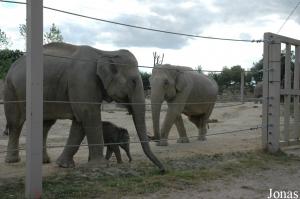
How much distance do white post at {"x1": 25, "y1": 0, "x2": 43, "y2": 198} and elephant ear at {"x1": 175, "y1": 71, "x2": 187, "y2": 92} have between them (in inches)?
285

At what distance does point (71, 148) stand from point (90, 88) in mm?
1040

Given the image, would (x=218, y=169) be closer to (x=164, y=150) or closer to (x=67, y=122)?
(x=164, y=150)

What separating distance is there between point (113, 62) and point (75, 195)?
268 centimetres

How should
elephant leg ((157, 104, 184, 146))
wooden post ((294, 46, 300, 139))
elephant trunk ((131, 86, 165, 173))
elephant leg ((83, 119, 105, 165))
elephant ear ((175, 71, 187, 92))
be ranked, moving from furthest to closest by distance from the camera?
elephant ear ((175, 71, 187, 92)) → elephant leg ((157, 104, 184, 146)) → wooden post ((294, 46, 300, 139)) → elephant leg ((83, 119, 105, 165)) → elephant trunk ((131, 86, 165, 173))

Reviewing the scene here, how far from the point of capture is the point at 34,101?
5.49 m

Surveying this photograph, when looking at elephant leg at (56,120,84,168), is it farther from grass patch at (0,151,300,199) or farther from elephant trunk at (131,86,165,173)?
elephant trunk at (131,86,165,173)

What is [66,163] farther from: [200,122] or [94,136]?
[200,122]

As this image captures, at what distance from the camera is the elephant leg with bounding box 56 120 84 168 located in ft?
26.2

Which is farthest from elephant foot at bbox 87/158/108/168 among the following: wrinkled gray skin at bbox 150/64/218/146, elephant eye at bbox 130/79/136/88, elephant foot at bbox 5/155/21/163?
wrinkled gray skin at bbox 150/64/218/146

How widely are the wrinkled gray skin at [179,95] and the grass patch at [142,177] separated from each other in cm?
224

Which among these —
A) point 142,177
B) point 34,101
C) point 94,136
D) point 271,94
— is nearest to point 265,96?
point 271,94

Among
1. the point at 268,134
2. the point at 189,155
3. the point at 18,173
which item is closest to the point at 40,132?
the point at 18,173

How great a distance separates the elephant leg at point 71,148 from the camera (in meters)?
7.97

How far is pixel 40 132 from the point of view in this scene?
18.1 feet
